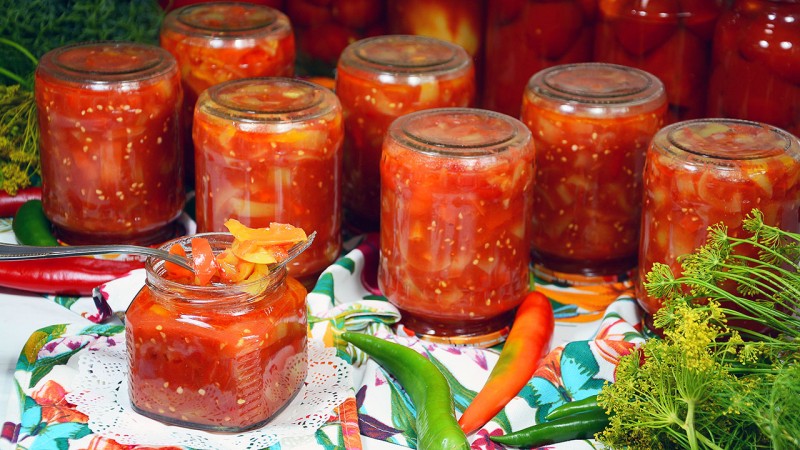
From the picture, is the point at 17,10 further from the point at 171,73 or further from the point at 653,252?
the point at 653,252

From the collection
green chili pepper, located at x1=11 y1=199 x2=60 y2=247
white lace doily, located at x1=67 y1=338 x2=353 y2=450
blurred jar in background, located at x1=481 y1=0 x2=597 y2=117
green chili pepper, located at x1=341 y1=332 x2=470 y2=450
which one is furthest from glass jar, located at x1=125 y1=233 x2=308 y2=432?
blurred jar in background, located at x1=481 y1=0 x2=597 y2=117

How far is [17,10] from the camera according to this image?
1750 mm

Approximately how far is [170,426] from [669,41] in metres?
0.99

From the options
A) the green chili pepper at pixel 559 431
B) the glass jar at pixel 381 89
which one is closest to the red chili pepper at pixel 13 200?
the glass jar at pixel 381 89

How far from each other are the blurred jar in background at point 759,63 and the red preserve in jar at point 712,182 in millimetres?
118

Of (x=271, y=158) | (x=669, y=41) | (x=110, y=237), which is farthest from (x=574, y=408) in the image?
(x=110, y=237)

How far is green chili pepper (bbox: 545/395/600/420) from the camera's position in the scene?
1225 mm

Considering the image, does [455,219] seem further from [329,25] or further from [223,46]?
[329,25]

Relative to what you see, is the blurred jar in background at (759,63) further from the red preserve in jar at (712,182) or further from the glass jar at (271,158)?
the glass jar at (271,158)

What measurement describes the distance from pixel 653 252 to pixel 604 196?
0.16 m

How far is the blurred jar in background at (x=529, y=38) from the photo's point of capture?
1.75 metres

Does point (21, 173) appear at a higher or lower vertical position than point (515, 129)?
lower

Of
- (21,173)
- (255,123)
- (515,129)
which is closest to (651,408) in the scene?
(515,129)

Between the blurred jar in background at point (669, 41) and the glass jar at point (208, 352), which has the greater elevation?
the blurred jar in background at point (669, 41)
